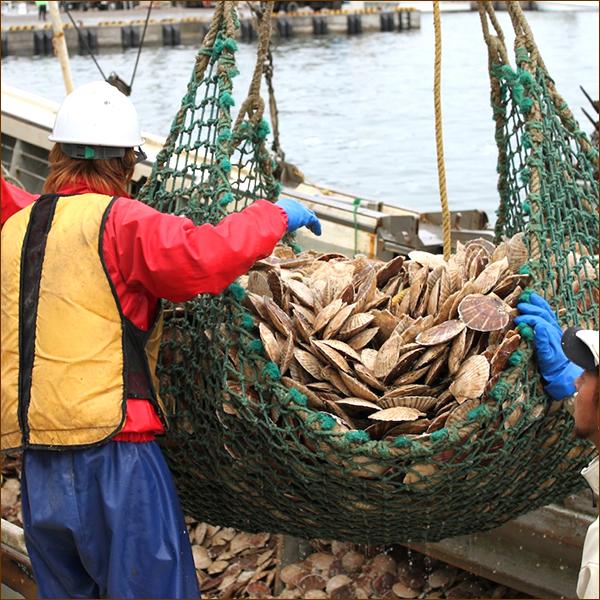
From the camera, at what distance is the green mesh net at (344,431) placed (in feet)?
9.52

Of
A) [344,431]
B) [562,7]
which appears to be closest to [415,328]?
[344,431]

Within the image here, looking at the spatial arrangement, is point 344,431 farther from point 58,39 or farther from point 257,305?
point 58,39

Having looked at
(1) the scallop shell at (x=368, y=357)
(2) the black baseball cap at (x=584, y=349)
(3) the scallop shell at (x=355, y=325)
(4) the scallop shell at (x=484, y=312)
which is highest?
(2) the black baseball cap at (x=584, y=349)

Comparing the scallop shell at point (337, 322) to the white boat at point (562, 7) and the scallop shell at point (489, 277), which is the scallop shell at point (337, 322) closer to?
the scallop shell at point (489, 277)

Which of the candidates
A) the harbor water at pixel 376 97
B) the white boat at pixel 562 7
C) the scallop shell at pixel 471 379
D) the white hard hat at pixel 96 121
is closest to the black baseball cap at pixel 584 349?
the scallop shell at pixel 471 379

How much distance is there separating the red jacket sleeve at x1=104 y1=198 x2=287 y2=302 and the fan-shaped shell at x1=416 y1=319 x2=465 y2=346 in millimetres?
567

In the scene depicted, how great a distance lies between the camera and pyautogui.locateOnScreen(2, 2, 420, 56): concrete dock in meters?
40.5

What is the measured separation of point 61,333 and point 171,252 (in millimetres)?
367

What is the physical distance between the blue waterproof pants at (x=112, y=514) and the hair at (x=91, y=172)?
2.26ft

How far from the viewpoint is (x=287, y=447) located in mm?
2893

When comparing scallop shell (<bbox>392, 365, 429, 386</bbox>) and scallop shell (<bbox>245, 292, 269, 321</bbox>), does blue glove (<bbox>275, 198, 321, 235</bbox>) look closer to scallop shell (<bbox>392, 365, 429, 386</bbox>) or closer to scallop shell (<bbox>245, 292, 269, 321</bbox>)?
scallop shell (<bbox>245, 292, 269, 321</bbox>)

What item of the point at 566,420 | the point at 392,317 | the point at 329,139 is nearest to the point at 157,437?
the point at 392,317

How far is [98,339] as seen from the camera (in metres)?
2.75

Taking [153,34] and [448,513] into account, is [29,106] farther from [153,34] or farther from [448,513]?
[153,34]
